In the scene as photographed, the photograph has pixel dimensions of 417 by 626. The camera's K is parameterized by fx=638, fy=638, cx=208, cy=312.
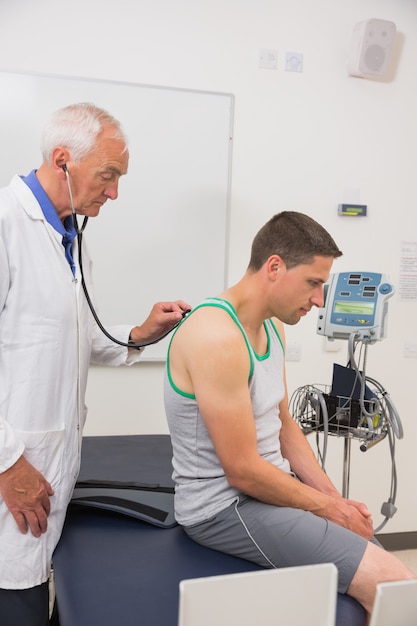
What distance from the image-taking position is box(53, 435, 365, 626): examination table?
126cm

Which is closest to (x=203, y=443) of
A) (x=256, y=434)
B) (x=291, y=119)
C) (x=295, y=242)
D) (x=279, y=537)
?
(x=256, y=434)

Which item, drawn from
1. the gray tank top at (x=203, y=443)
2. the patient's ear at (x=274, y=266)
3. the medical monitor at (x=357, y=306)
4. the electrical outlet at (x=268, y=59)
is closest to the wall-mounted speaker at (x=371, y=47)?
the electrical outlet at (x=268, y=59)

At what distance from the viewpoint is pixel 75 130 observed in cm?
152

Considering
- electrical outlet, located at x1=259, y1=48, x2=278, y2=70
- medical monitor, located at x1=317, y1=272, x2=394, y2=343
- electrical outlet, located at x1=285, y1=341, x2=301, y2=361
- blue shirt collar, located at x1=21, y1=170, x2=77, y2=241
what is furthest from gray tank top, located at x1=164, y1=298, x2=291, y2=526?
electrical outlet, located at x1=259, y1=48, x2=278, y2=70

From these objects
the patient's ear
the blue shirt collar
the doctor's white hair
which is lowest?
the patient's ear

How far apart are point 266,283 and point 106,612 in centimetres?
83

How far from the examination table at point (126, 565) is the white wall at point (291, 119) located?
1.01 m

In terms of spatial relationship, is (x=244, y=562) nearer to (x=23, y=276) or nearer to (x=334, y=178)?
(x=23, y=276)

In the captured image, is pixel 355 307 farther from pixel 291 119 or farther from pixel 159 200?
pixel 291 119

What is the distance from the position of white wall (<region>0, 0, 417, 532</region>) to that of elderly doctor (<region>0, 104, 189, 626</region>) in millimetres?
1147

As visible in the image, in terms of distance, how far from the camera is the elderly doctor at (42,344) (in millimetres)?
1450

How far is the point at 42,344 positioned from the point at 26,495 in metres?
0.34

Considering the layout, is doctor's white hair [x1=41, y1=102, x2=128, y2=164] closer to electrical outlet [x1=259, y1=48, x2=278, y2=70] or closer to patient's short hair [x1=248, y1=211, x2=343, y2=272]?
patient's short hair [x1=248, y1=211, x2=343, y2=272]

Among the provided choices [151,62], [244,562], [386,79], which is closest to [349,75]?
[386,79]
